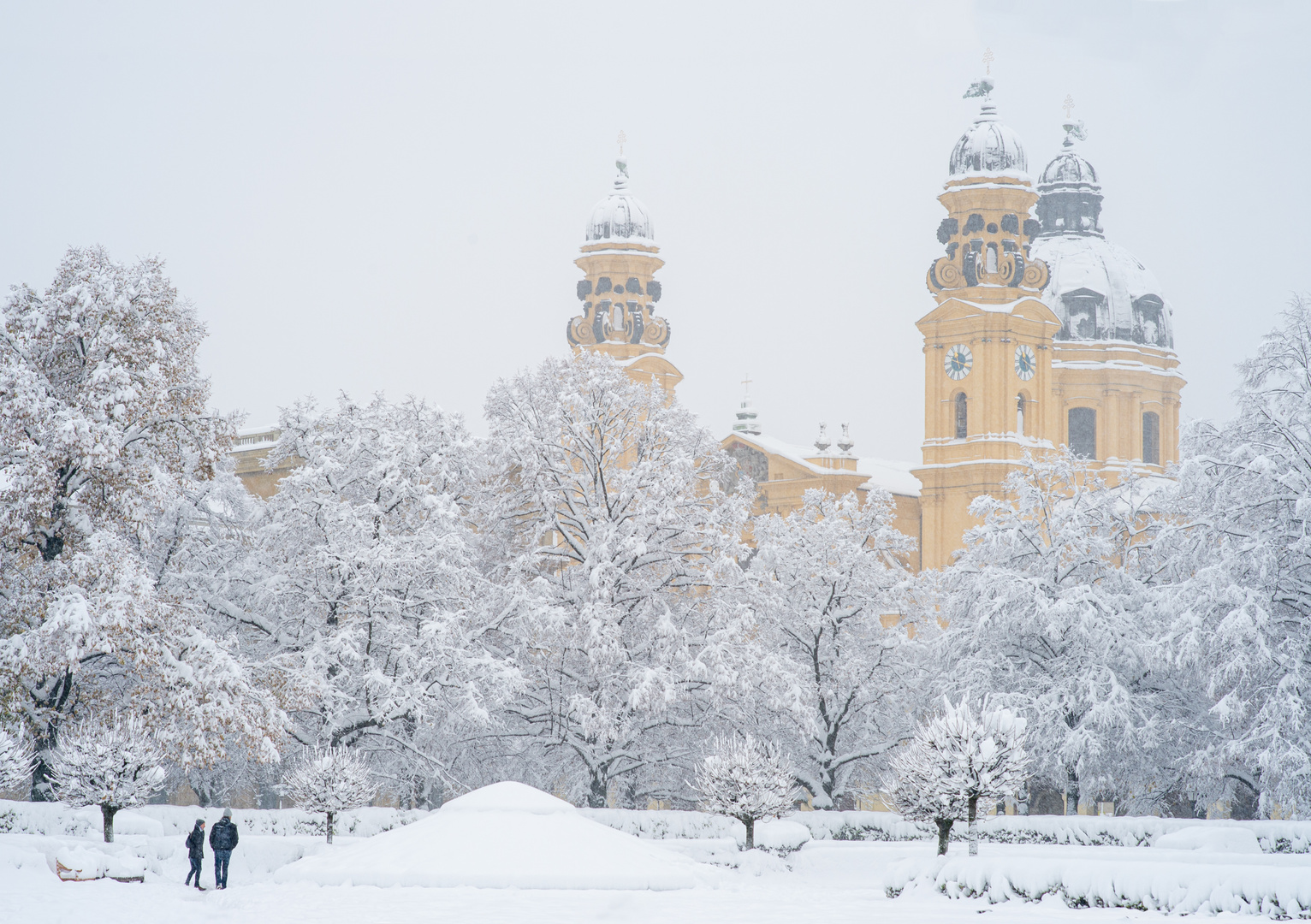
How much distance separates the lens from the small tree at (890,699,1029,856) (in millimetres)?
28828

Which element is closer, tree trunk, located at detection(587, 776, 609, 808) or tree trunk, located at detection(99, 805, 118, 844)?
tree trunk, located at detection(99, 805, 118, 844)

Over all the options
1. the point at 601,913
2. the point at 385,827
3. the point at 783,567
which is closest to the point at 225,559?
the point at 385,827

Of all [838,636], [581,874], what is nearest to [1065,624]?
[838,636]

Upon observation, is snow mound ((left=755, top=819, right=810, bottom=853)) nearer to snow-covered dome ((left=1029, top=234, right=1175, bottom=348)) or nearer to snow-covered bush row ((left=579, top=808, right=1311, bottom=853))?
snow-covered bush row ((left=579, top=808, right=1311, bottom=853))

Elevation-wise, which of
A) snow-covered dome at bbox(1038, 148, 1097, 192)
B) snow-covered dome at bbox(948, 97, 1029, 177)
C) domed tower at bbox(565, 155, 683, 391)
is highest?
snow-covered dome at bbox(1038, 148, 1097, 192)

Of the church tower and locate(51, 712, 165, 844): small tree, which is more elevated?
the church tower

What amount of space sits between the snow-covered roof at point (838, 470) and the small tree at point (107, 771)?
1869 inches

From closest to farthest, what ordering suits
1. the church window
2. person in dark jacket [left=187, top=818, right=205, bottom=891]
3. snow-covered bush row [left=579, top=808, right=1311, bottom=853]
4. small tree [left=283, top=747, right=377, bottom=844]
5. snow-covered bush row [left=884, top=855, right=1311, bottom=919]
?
snow-covered bush row [left=884, top=855, right=1311, bottom=919]
person in dark jacket [left=187, top=818, right=205, bottom=891]
small tree [left=283, top=747, right=377, bottom=844]
snow-covered bush row [left=579, top=808, right=1311, bottom=853]
the church window

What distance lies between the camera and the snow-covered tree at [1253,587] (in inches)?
1300

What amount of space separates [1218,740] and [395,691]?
18288mm

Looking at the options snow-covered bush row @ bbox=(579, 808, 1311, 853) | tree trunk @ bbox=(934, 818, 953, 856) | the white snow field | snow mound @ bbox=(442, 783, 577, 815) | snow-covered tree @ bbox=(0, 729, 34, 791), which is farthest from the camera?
snow-covered bush row @ bbox=(579, 808, 1311, 853)

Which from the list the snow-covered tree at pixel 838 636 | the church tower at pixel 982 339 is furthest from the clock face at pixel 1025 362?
the snow-covered tree at pixel 838 636

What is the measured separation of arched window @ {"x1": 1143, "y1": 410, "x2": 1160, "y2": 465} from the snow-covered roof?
1315cm

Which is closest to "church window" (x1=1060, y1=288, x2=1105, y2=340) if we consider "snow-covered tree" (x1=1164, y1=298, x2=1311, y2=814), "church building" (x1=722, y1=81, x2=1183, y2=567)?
"church building" (x1=722, y1=81, x2=1183, y2=567)
